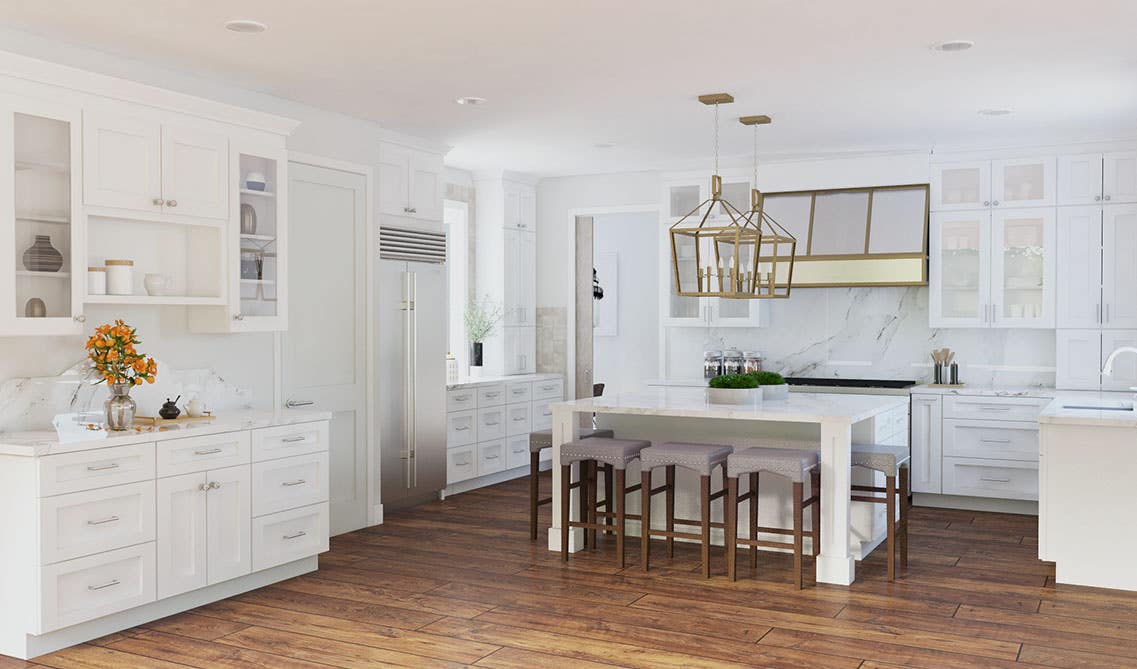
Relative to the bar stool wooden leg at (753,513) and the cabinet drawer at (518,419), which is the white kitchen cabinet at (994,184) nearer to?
the bar stool wooden leg at (753,513)

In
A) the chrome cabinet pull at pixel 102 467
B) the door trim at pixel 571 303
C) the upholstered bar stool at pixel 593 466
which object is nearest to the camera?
the chrome cabinet pull at pixel 102 467

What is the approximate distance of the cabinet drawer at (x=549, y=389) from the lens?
845 centimetres

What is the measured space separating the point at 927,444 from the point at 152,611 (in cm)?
504

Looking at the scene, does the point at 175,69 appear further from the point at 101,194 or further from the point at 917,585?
the point at 917,585

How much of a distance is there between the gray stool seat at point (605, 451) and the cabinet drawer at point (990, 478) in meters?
2.61

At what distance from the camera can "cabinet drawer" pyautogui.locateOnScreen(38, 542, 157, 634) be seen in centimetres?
393

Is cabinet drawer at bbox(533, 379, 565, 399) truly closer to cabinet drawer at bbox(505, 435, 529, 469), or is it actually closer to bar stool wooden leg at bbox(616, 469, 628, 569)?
cabinet drawer at bbox(505, 435, 529, 469)

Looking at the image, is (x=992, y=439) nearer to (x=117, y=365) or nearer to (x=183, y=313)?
(x=183, y=313)

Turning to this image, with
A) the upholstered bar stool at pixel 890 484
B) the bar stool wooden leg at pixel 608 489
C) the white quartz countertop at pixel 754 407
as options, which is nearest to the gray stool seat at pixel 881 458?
the upholstered bar stool at pixel 890 484

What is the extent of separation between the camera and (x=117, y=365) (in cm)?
440

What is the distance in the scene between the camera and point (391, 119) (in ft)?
20.8

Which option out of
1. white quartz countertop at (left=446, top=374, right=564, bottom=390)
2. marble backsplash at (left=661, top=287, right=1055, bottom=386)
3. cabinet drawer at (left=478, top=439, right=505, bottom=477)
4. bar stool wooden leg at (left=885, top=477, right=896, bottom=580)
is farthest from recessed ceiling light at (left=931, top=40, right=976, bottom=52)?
cabinet drawer at (left=478, top=439, right=505, bottom=477)

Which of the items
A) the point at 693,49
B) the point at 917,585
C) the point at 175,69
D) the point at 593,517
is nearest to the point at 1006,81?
the point at 693,49

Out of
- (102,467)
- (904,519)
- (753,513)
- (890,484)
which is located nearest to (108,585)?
(102,467)
